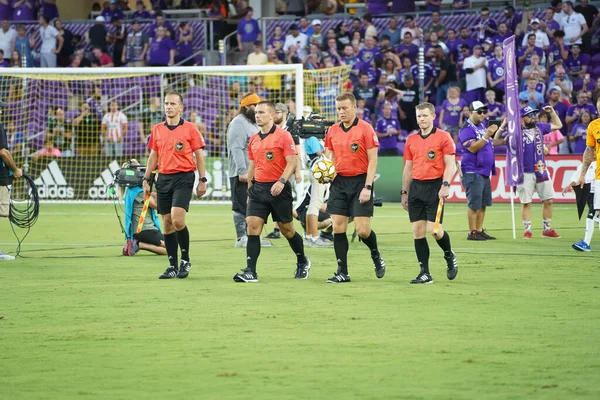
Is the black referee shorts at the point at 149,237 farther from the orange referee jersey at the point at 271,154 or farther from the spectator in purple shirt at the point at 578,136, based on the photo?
the spectator in purple shirt at the point at 578,136

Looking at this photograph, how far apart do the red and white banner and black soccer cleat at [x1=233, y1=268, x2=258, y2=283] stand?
14.0 m

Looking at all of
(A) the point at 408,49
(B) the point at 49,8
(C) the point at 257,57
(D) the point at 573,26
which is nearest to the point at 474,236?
(A) the point at 408,49

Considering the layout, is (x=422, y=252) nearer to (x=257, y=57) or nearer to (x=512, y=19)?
(x=257, y=57)

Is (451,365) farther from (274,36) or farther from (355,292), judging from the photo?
(274,36)

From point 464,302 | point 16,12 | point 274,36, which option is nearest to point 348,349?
point 464,302

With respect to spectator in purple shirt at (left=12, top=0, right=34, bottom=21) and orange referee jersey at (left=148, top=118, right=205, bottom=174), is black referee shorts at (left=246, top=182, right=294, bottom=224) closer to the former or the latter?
orange referee jersey at (left=148, top=118, right=205, bottom=174)

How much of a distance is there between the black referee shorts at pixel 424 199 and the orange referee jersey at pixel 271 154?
4.84ft

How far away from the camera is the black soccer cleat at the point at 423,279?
12344 millimetres

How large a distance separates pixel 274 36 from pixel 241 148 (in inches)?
666

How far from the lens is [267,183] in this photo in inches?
504

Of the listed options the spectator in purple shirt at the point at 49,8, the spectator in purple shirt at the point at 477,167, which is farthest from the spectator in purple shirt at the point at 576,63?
the spectator in purple shirt at the point at 49,8

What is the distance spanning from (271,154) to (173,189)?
1277 millimetres

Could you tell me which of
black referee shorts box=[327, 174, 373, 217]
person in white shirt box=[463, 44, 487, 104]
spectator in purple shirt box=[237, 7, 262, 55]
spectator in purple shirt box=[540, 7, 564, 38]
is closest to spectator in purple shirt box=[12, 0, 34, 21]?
spectator in purple shirt box=[237, 7, 262, 55]

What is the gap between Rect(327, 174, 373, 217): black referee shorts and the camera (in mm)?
12484
